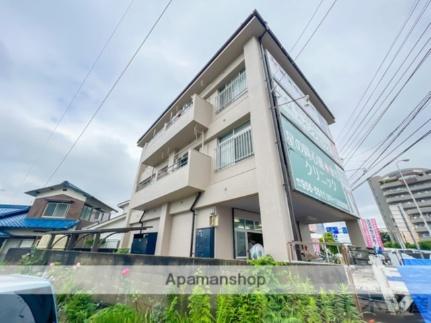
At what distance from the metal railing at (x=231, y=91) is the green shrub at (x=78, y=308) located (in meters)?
8.27

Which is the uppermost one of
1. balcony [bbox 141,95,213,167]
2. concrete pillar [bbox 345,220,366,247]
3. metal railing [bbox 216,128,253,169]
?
balcony [bbox 141,95,213,167]

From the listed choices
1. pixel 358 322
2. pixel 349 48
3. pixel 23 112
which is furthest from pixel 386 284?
pixel 23 112

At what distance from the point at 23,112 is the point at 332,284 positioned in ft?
41.2

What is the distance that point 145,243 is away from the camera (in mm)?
9547

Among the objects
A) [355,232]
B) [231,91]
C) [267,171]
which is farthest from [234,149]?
[355,232]

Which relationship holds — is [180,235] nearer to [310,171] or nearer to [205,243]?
[205,243]

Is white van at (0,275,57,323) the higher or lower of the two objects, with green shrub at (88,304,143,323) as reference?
higher

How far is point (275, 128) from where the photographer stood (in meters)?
6.04

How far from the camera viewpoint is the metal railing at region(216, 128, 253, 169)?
22.8 feet

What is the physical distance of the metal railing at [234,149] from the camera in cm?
695

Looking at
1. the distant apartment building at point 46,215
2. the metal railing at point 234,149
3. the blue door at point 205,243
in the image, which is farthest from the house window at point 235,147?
the distant apartment building at point 46,215

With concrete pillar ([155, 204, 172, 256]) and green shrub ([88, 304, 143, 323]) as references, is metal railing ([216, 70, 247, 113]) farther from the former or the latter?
green shrub ([88, 304, 143, 323])

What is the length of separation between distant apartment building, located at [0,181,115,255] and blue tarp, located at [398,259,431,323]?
24.5 metres

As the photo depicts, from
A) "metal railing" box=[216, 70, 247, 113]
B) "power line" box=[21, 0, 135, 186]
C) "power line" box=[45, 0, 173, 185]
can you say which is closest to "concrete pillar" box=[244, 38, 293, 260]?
"metal railing" box=[216, 70, 247, 113]
